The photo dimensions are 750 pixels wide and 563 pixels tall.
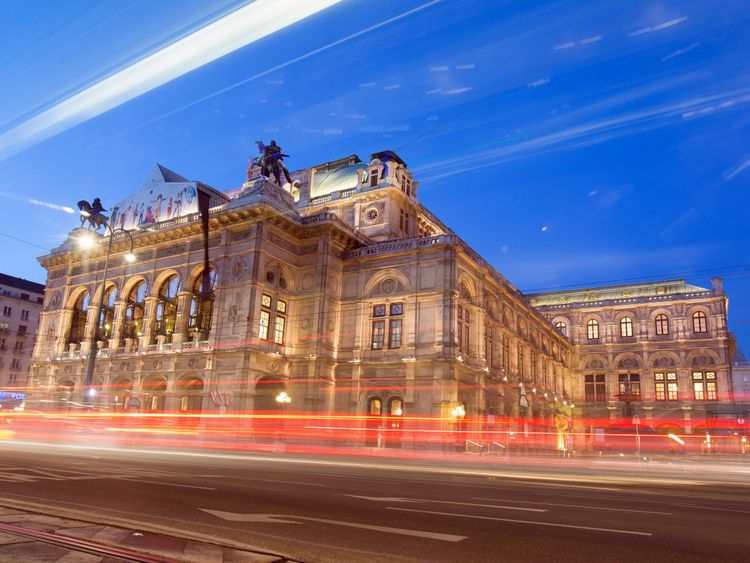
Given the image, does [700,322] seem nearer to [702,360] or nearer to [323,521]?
[702,360]

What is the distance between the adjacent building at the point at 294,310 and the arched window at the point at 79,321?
92 mm

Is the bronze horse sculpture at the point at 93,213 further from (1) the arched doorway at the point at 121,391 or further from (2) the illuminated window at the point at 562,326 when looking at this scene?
(2) the illuminated window at the point at 562,326

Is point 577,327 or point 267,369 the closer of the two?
point 267,369

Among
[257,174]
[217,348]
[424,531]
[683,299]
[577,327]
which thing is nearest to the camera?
[424,531]

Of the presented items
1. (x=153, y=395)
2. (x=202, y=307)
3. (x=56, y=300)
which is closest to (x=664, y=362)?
(x=202, y=307)

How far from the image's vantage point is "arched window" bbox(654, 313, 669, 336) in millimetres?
74125

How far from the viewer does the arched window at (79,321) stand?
168 feet

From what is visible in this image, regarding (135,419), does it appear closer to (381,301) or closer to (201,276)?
(201,276)

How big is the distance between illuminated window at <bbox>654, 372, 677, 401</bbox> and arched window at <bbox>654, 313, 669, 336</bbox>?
5242 millimetres

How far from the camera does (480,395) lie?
4288cm

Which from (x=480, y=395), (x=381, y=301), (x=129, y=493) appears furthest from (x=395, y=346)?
(x=129, y=493)

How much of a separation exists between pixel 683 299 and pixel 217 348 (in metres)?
59.6

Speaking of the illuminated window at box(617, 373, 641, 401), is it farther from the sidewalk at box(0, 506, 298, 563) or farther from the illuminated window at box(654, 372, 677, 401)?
the sidewalk at box(0, 506, 298, 563)

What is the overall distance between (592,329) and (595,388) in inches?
314
